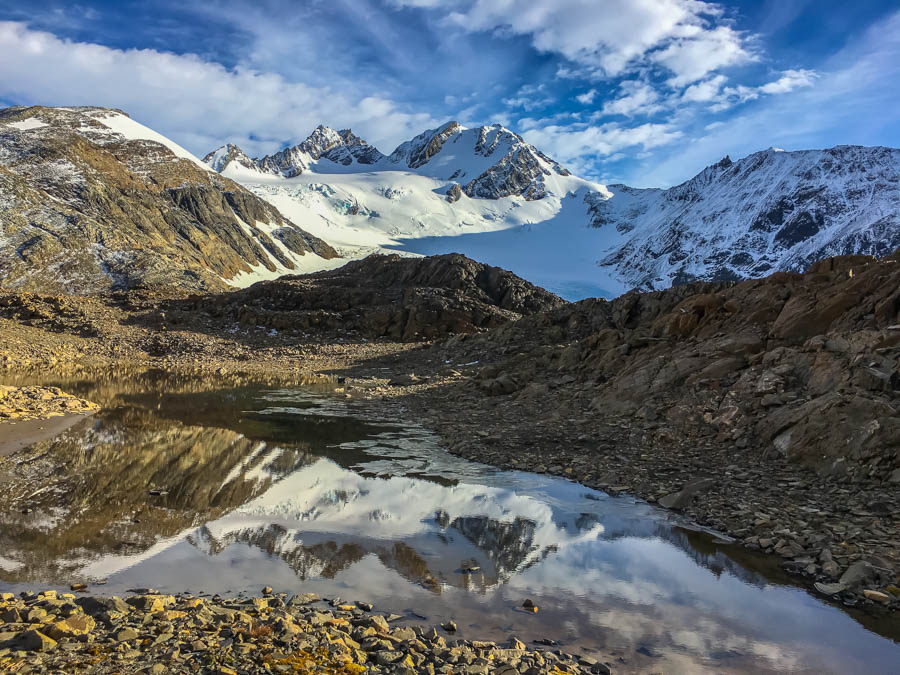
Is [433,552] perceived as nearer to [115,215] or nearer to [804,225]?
[115,215]

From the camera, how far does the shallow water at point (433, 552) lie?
6.37m

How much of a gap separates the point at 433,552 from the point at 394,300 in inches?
2212

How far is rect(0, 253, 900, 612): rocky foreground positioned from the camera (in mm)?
9695

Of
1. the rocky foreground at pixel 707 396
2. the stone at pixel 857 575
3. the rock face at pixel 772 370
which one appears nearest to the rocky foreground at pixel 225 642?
the stone at pixel 857 575

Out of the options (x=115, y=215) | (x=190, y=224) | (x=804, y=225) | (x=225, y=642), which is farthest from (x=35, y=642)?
(x=804, y=225)

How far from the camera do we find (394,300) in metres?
63.9

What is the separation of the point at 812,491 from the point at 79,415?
21625 millimetres

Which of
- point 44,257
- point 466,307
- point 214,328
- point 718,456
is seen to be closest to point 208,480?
point 718,456

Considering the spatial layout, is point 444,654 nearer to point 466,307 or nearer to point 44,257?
point 466,307

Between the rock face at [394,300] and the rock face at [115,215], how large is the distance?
39032mm

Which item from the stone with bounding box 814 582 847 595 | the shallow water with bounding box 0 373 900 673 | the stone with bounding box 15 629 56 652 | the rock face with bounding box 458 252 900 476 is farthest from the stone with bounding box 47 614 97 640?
the rock face with bounding box 458 252 900 476

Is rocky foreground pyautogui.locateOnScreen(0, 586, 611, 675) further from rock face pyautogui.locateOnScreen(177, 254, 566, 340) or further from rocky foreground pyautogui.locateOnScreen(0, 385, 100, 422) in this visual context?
rock face pyautogui.locateOnScreen(177, 254, 566, 340)

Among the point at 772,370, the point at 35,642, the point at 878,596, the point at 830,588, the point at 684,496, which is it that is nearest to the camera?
the point at 35,642

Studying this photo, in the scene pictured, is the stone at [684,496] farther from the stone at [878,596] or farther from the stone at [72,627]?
the stone at [72,627]
